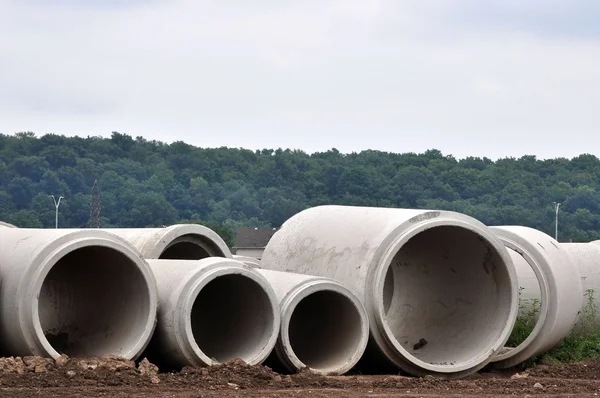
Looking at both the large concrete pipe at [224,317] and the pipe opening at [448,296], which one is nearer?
the large concrete pipe at [224,317]

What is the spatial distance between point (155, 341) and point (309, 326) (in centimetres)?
299

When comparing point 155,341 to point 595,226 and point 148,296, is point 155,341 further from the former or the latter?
point 595,226

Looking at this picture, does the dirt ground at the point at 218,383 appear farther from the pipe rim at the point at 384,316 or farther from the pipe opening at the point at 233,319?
the pipe opening at the point at 233,319

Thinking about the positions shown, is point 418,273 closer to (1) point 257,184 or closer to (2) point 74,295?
(2) point 74,295

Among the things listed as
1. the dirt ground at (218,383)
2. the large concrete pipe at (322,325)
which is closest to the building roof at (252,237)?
the large concrete pipe at (322,325)

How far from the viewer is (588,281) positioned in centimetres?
2147

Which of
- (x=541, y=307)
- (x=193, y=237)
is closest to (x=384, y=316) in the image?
(x=541, y=307)

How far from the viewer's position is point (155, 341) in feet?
53.2

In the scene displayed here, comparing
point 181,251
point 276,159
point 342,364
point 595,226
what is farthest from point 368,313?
point 276,159

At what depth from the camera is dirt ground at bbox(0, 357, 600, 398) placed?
45.0 feet

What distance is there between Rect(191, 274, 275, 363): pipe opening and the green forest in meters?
48.4

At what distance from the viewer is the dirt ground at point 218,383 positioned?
13.7 m

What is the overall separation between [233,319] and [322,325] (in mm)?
1339

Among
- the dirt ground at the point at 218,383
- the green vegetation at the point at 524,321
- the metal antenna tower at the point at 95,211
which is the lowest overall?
the dirt ground at the point at 218,383
